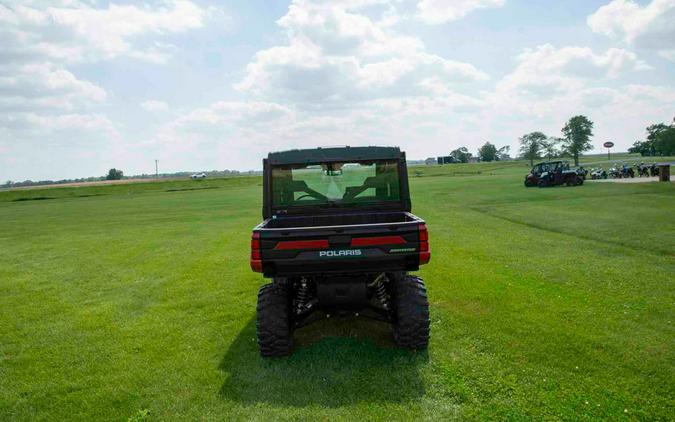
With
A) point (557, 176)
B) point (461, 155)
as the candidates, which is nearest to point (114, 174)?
point (461, 155)

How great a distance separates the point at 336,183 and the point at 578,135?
4802 inches

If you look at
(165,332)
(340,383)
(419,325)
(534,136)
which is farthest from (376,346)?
(534,136)

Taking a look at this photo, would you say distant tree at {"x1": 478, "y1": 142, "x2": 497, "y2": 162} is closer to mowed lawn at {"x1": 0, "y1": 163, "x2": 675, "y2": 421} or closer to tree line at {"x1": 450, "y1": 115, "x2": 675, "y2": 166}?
tree line at {"x1": 450, "y1": 115, "x2": 675, "y2": 166}

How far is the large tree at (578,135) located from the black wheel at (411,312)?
118 meters

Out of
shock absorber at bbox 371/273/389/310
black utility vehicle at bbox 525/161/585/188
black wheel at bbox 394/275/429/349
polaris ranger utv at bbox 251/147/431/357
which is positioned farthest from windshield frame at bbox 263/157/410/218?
black utility vehicle at bbox 525/161/585/188

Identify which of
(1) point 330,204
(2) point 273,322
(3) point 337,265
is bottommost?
(2) point 273,322

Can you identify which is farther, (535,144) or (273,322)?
(535,144)

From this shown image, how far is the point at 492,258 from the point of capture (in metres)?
11.1

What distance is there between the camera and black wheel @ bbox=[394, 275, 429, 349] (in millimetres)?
5605

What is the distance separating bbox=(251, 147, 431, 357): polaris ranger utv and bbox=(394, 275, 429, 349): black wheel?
0.01 meters

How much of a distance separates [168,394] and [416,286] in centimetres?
296

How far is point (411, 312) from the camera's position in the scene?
5605 mm

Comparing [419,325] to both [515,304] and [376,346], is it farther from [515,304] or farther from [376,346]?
[515,304]

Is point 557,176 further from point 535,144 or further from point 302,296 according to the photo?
point 535,144
